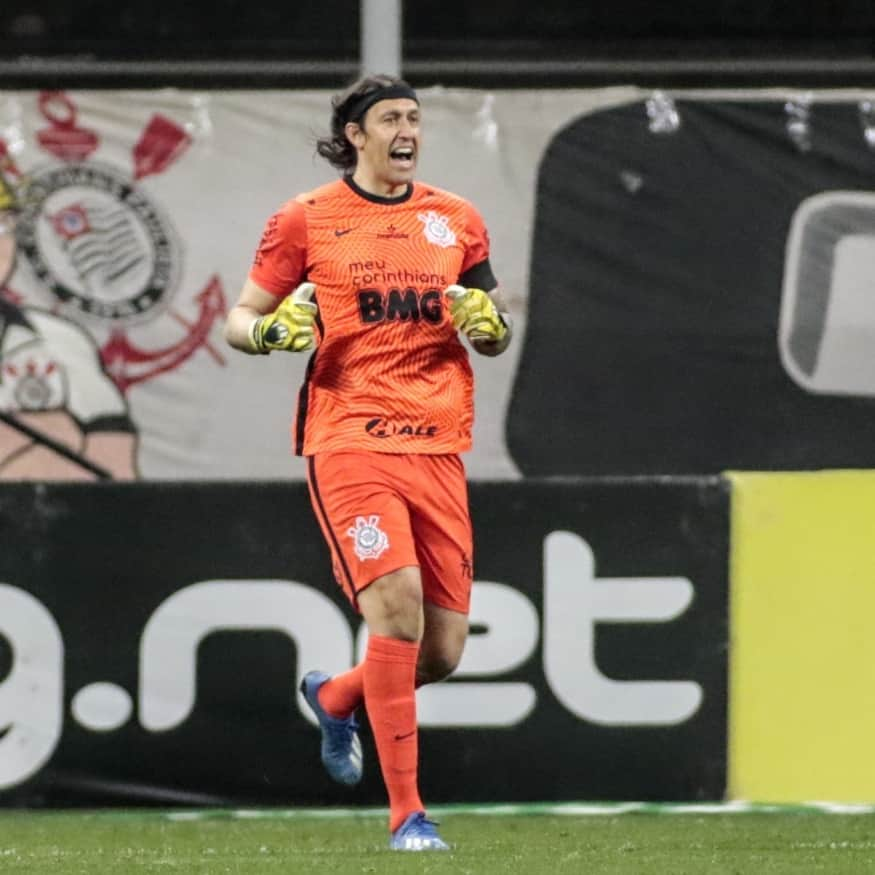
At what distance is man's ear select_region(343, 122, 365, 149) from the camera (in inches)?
264

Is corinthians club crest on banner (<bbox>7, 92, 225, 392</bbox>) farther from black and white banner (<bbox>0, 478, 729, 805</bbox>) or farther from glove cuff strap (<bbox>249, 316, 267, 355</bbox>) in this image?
glove cuff strap (<bbox>249, 316, 267, 355</bbox>)

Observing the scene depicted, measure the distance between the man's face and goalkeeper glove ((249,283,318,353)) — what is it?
0.47 m

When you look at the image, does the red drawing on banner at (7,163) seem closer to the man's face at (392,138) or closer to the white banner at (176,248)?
the white banner at (176,248)

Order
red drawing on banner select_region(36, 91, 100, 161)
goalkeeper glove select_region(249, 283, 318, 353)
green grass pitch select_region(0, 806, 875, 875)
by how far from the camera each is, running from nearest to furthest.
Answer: green grass pitch select_region(0, 806, 875, 875) < goalkeeper glove select_region(249, 283, 318, 353) < red drawing on banner select_region(36, 91, 100, 161)

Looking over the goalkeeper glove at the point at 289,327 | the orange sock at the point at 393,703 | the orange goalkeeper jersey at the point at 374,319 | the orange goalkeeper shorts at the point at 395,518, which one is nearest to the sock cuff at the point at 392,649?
the orange sock at the point at 393,703

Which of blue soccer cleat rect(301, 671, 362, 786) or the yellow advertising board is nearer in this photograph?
blue soccer cleat rect(301, 671, 362, 786)

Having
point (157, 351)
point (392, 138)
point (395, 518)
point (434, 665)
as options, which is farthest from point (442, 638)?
point (157, 351)

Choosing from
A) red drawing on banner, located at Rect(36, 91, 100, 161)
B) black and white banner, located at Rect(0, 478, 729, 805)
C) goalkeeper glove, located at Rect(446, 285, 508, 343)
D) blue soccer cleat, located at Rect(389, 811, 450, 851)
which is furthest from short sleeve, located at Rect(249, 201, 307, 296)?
red drawing on banner, located at Rect(36, 91, 100, 161)

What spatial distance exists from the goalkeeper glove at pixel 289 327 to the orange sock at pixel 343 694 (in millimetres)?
983

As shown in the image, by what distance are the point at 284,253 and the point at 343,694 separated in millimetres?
1208

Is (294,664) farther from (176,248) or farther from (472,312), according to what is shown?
(176,248)

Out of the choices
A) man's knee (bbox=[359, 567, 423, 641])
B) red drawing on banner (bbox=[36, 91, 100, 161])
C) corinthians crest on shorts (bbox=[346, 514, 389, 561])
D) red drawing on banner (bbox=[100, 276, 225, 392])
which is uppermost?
red drawing on banner (bbox=[36, 91, 100, 161])

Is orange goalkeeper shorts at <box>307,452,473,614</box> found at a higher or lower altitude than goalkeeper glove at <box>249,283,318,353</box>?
lower

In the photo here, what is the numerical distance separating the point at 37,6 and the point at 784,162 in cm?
334
